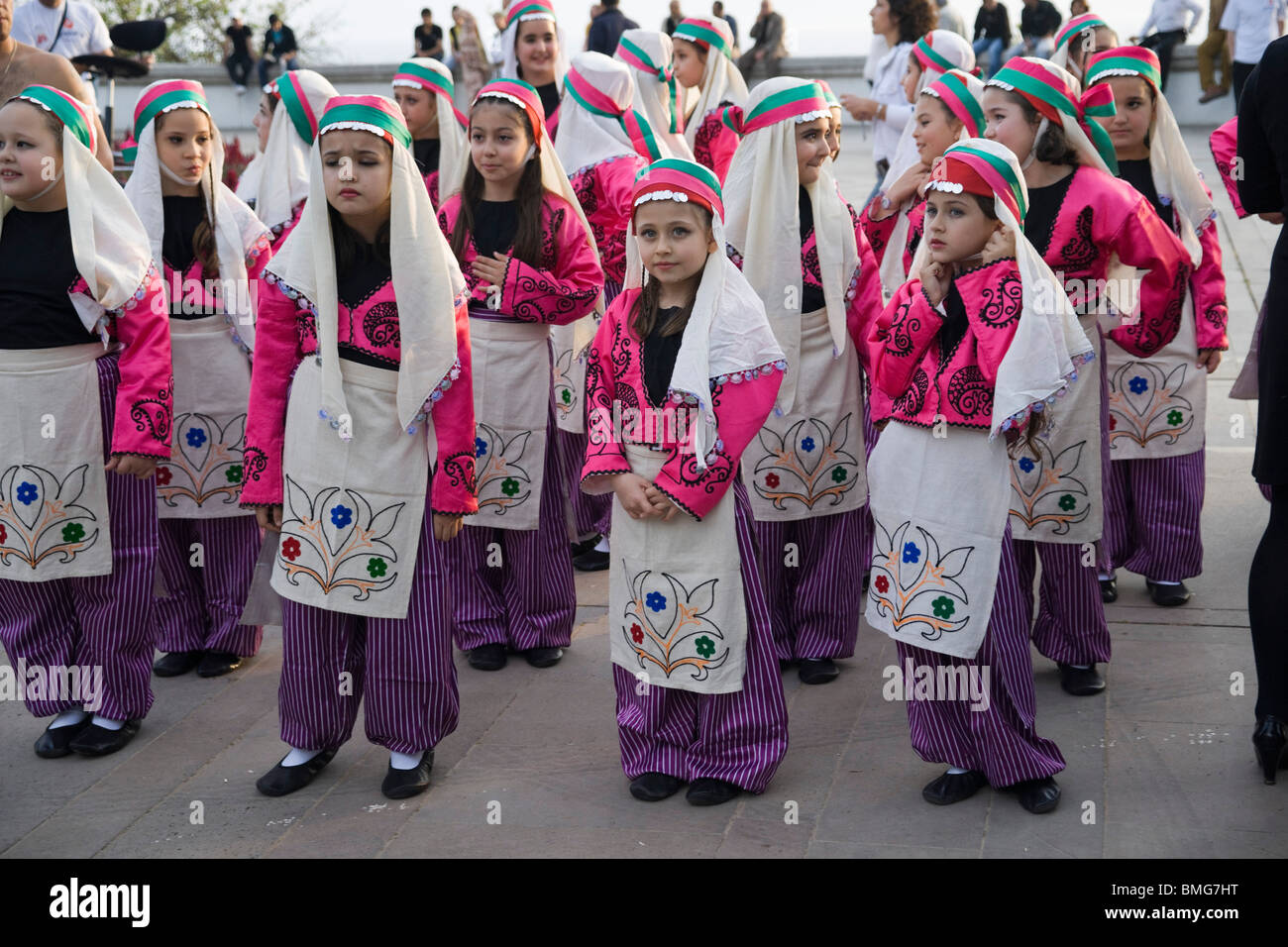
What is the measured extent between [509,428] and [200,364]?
1.05m

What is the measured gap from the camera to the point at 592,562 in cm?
616

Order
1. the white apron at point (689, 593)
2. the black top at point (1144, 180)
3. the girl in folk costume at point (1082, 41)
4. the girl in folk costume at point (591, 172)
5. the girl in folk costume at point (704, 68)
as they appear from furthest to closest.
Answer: the girl in folk costume at point (704, 68) → the girl in folk costume at point (1082, 41) → the girl in folk costume at point (591, 172) → the black top at point (1144, 180) → the white apron at point (689, 593)

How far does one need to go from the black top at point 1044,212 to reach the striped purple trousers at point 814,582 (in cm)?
105

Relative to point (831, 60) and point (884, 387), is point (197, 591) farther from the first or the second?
point (831, 60)

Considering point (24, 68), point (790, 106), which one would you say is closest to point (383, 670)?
point (790, 106)

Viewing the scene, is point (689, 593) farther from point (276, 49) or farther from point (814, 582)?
point (276, 49)

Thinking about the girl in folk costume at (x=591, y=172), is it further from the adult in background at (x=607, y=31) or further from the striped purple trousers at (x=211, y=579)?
the adult in background at (x=607, y=31)

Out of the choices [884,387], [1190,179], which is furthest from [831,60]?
[884,387]

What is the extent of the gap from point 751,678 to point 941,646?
0.53 meters

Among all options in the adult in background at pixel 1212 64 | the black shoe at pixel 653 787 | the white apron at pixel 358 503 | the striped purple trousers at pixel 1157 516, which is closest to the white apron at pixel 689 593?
the black shoe at pixel 653 787

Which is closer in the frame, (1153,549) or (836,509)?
(836,509)

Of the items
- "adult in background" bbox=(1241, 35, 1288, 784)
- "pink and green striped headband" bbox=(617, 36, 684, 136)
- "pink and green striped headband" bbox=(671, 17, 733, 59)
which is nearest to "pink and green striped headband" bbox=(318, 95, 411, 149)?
"adult in background" bbox=(1241, 35, 1288, 784)

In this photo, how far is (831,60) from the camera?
1898cm

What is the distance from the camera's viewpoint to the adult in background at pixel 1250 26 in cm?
1264
